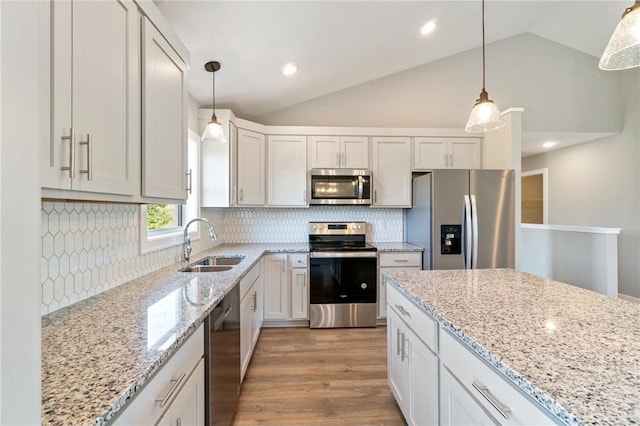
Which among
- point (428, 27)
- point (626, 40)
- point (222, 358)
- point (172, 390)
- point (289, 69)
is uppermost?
point (428, 27)

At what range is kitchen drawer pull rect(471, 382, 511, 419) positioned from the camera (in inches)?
32.3

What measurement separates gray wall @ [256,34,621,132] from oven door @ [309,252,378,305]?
71.2 inches

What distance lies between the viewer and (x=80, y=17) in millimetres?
906

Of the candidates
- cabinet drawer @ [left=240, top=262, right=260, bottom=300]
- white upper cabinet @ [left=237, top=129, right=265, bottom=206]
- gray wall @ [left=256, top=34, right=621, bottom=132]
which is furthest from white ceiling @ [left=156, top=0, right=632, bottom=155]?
cabinet drawer @ [left=240, top=262, right=260, bottom=300]

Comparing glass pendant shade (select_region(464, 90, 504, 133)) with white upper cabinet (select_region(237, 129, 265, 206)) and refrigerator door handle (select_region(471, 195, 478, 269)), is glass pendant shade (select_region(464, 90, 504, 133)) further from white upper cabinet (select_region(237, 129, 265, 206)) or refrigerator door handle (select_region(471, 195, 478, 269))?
white upper cabinet (select_region(237, 129, 265, 206))

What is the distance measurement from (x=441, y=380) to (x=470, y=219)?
84.9 inches

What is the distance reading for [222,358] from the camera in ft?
4.94

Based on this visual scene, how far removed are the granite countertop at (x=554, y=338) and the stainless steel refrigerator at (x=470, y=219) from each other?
1.39 meters

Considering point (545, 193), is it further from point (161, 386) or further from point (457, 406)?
point (161, 386)

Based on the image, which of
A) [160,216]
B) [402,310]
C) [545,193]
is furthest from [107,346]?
[545,193]

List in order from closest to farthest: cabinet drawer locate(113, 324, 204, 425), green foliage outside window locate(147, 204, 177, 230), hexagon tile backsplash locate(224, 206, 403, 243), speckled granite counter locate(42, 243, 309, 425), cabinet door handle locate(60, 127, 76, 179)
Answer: speckled granite counter locate(42, 243, 309, 425) → cabinet drawer locate(113, 324, 204, 425) → cabinet door handle locate(60, 127, 76, 179) → green foliage outside window locate(147, 204, 177, 230) → hexagon tile backsplash locate(224, 206, 403, 243)

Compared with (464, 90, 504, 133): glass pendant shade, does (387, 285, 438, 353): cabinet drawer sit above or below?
below

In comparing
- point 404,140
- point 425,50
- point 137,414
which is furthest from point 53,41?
point 425,50

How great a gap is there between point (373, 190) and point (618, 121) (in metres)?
3.70
